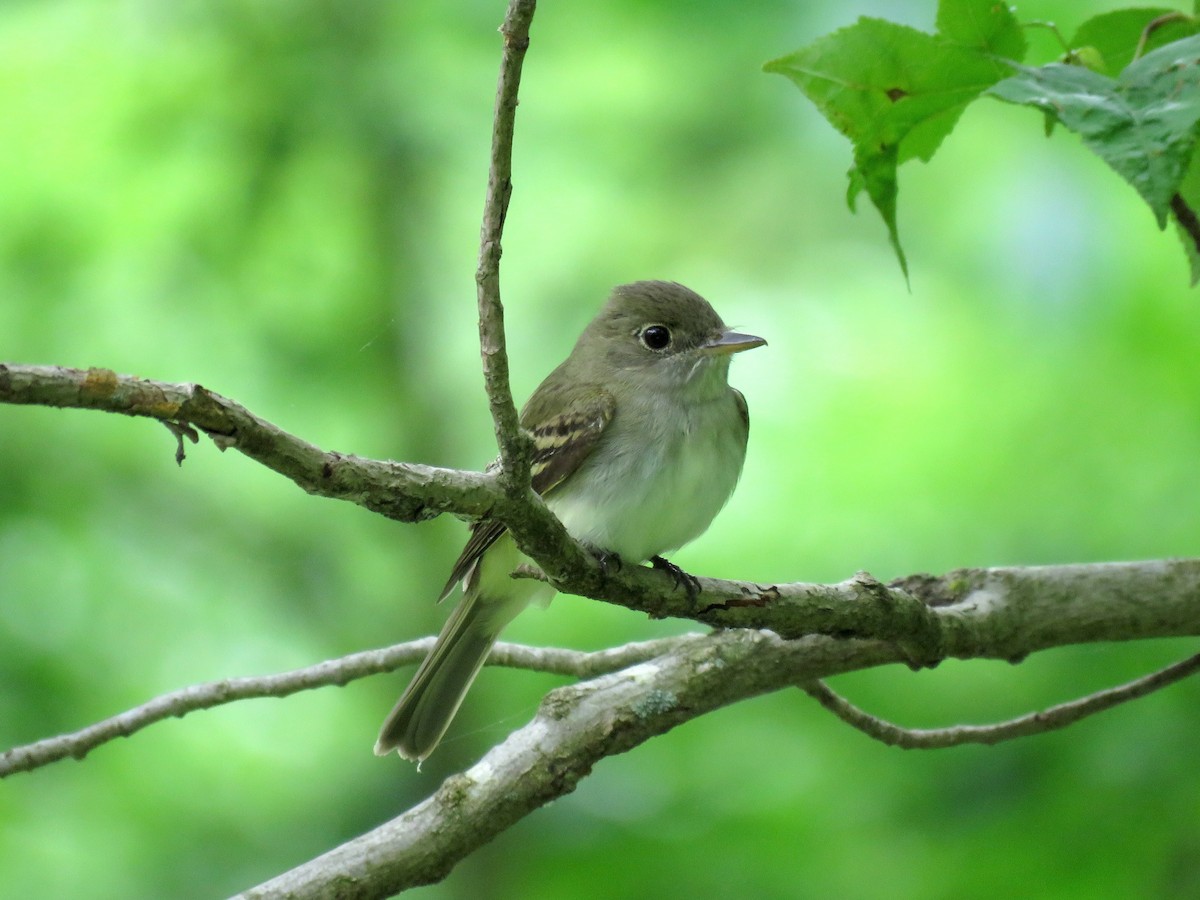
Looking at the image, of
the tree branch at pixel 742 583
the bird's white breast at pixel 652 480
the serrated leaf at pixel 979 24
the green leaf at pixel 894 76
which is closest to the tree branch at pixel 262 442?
the tree branch at pixel 742 583

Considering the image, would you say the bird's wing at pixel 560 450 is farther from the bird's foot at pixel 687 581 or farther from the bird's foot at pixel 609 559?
the bird's foot at pixel 687 581

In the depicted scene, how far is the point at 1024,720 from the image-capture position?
3.42 m

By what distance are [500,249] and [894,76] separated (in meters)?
1.09

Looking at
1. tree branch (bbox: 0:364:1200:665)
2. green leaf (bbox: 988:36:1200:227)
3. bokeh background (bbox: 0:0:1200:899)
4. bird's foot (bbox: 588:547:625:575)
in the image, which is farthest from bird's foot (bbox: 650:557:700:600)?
bokeh background (bbox: 0:0:1200:899)

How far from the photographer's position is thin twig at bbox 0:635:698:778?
3.15 m

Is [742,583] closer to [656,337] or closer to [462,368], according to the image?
[656,337]

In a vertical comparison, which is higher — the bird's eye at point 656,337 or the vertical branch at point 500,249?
the vertical branch at point 500,249

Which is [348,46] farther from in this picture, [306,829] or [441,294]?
[306,829]

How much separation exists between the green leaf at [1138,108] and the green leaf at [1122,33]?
0.68m

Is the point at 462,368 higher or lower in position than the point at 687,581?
higher

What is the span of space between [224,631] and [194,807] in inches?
34.4

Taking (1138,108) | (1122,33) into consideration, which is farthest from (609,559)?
(1122,33)

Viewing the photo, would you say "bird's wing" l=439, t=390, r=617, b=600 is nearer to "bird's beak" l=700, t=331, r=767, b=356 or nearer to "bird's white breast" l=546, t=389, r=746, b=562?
"bird's white breast" l=546, t=389, r=746, b=562

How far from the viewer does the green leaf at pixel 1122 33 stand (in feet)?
9.73
